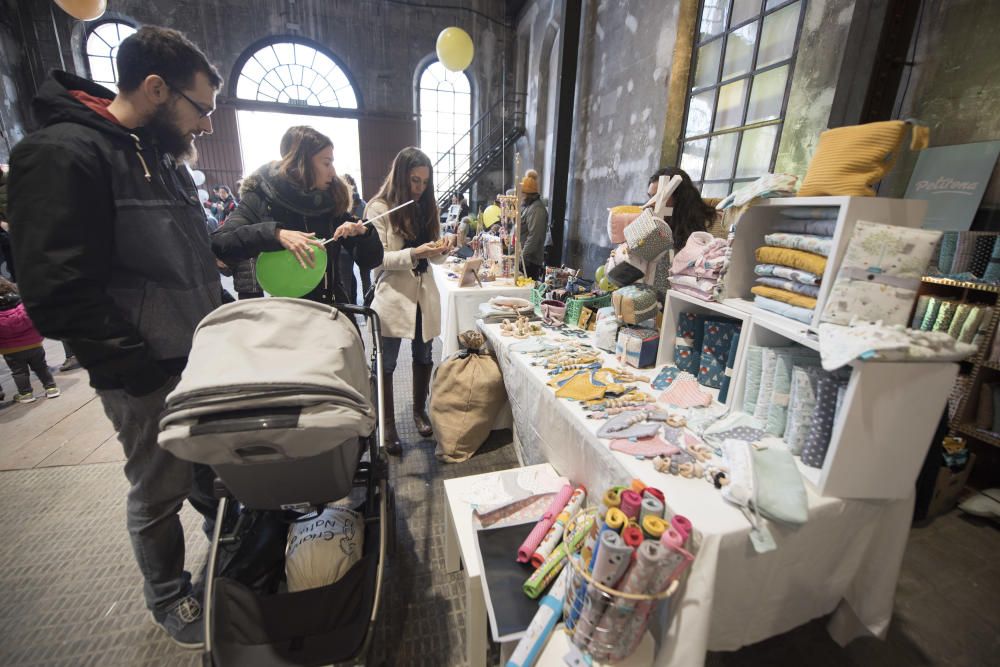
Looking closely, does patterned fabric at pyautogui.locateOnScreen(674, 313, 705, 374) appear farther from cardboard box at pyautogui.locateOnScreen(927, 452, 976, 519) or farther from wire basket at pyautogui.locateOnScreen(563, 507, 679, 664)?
cardboard box at pyautogui.locateOnScreen(927, 452, 976, 519)

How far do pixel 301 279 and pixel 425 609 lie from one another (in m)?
1.35

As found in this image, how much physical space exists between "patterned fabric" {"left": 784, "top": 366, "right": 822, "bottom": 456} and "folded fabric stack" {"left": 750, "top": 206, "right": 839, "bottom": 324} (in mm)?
151

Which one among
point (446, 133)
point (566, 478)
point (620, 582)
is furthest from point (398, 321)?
point (446, 133)

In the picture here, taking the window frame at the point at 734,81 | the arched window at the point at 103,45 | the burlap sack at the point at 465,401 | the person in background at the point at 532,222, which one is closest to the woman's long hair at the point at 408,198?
the burlap sack at the point at 465,401

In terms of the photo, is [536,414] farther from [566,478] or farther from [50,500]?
[50,500]

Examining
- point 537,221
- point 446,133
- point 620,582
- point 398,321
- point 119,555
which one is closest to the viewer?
point 620,582

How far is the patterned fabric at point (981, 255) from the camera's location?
2.06 metres

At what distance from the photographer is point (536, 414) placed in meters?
1.77

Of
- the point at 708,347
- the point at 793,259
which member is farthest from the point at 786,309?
the point at 708,347

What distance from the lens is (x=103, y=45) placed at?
8.66 meters

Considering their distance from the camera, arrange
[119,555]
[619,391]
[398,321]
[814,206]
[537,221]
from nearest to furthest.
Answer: [814,206], [619,391], [119,555], [398,321], [537,221]

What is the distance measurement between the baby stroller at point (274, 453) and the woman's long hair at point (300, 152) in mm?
871

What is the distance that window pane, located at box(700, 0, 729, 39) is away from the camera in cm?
330

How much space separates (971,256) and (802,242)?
1856 mm
